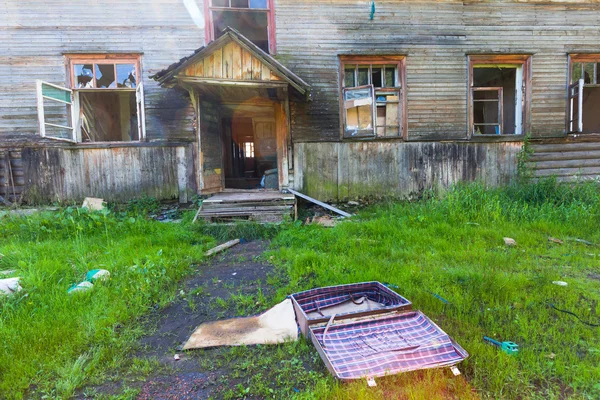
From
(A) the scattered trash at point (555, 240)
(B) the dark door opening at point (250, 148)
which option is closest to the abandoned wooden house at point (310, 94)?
(B) the dark door opening at point (250, 148)

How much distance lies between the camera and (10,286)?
3.08m

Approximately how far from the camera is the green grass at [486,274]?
1913mm

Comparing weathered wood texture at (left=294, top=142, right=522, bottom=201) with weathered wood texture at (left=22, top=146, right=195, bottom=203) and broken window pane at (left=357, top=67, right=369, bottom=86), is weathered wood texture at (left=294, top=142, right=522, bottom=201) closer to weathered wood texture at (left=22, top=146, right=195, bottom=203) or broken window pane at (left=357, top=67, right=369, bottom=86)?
broken window pane at (left=357, top=67, right=369, bottom=86)

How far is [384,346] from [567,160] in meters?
8.58

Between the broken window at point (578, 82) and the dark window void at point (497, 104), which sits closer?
the broken window at point (578, 82)

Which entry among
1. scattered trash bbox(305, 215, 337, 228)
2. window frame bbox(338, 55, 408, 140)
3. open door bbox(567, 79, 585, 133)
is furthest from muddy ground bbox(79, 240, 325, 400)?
open door bbox(567, 79, 585, 133)

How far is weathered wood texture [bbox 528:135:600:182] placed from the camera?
782cm

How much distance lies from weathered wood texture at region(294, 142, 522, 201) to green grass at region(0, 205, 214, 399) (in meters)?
3.28

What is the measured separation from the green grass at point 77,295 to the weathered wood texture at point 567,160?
803 cm

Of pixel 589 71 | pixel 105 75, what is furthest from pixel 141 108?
pixel 589 71

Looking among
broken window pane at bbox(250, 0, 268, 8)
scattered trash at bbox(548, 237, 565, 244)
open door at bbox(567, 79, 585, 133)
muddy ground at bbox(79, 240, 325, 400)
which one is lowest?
muddy ground at bbox(79, 240, 325, 400)

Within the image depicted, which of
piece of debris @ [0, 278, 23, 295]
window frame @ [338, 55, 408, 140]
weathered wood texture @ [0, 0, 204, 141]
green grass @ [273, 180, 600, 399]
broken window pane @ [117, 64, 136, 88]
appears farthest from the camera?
window frame @ [338, 55, 408, 140]

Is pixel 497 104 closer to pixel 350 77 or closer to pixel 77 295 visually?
pixel 350 77

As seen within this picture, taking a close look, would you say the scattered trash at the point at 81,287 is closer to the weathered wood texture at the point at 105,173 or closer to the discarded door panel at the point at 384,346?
the discarded door panel at the point at 384,346
